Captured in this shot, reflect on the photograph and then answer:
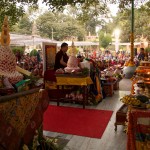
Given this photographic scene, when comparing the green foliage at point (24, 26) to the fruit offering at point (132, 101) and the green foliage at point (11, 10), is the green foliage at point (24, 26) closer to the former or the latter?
the green foliage at point (11, 10)

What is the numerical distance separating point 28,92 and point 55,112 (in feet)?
8.89

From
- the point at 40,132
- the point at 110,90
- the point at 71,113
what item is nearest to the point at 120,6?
the point at 110,90

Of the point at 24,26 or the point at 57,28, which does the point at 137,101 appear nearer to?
the point at 57,28

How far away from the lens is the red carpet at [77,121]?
157 inches

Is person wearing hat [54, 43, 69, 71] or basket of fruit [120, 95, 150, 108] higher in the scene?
person wearing hat [54, 43, 69, 71]

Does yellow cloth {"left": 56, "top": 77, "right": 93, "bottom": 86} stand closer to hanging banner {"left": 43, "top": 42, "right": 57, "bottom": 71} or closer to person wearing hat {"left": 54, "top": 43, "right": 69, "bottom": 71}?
person wearing hat {"left": 54, "top": 43, "right": 69, "bottom": 71}

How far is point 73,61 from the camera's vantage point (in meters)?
5.70

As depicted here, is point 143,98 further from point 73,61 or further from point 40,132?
point 73,61

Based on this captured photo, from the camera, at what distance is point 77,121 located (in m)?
4.47

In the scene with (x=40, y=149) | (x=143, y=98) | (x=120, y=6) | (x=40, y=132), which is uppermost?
(x=120, y=6)

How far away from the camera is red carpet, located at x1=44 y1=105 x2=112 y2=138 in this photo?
398cm

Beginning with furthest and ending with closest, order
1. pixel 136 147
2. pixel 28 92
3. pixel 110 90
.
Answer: pixel 110 90
pixel 136 147
pixel 28 92

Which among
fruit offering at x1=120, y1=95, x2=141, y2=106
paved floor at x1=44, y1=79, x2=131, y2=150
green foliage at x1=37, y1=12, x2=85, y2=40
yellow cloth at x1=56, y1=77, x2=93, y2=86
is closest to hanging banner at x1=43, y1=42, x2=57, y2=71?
yellow cloth at x1=56, y1=77, x2=93, y2=86

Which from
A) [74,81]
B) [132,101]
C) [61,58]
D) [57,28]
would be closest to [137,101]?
[132,101]
